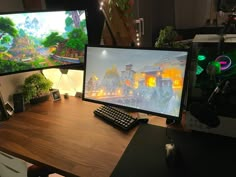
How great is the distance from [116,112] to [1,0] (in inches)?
51.8

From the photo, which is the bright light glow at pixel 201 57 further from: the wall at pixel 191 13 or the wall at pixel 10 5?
the wall at pixel 191 13

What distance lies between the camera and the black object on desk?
87cm

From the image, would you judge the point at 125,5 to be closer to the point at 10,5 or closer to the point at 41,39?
the point at 41,39

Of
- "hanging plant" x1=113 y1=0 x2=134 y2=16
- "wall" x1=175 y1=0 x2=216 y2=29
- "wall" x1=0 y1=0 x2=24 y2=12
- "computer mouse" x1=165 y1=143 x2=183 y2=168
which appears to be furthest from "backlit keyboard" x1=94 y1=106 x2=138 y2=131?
"wall" x1=175 y1=0 x2=216 y2=29

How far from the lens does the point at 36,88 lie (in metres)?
1.57

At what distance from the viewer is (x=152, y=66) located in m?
1.10

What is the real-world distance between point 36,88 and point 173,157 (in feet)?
3.53

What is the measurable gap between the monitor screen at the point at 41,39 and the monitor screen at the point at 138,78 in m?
0.25

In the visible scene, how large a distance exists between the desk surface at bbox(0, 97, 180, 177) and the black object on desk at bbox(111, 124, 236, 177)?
0.06m

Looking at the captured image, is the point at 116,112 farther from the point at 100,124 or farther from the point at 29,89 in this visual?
the point at 29,89

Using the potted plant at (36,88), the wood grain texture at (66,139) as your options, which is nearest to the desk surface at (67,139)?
the wood grain texture at (66,139)

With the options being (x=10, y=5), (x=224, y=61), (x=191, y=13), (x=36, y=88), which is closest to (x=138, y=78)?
(x=224, y=61)

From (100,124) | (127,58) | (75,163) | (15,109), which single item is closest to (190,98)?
(127,58)

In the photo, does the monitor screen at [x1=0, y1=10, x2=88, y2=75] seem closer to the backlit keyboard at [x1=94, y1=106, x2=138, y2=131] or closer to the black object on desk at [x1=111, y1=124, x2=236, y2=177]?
the backlit keyboard at [x1=94, y1=106, x2=138, y2=131]
